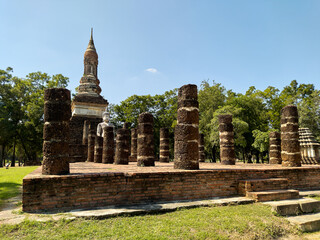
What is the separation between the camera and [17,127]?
26.4 metres

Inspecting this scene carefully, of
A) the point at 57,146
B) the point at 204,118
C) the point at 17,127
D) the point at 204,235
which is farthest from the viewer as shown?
the point at 17,127

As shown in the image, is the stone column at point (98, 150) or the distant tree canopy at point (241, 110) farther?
the distant tree canopy at point (241, 110)

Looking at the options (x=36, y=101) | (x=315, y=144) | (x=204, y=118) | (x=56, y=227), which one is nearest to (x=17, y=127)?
(x=36, y=101)

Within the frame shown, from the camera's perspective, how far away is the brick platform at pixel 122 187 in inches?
182

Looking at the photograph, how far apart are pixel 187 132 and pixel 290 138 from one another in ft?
17.2

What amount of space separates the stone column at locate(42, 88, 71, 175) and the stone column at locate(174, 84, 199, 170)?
11.0ft

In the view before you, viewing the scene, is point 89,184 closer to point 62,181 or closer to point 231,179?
point 62,181

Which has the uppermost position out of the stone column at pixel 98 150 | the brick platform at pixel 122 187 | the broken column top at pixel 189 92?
the broken column top at pixel 189 92

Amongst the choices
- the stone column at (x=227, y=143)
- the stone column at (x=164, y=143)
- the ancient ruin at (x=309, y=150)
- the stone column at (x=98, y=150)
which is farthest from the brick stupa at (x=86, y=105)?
the ancient ruin at (x=309, y=150)

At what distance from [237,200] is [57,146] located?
15.3ft

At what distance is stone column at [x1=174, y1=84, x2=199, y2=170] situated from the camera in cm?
704

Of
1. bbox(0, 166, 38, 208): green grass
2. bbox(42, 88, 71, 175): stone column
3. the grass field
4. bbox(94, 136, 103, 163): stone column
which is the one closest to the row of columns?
bbox(42, 88, 71, 175): stone column

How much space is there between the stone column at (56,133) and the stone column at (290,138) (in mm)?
8539

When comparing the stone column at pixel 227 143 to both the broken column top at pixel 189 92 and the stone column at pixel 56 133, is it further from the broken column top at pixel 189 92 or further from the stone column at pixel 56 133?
the stone column at pixel 56 133
